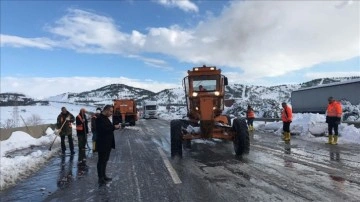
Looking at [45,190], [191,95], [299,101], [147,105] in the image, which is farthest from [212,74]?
[147,105]

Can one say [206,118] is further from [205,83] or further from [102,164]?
[102,164]

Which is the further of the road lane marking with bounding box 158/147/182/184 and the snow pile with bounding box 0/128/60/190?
the snow pile with bounding box 0/128/60/190

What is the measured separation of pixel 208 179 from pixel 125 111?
115 feet

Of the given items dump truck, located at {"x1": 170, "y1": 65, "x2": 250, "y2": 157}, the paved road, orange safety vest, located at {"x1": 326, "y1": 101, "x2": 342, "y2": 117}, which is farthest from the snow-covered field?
dump truck, located at {"x1": 170, "y1": 65, "x2": 250, "y2": 157}

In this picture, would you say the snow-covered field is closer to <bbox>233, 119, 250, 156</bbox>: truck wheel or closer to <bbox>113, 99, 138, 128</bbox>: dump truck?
<bbox>233, 119, 250, 156</bbox>: truck wheel

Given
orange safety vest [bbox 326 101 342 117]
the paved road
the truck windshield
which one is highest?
the truck windshield

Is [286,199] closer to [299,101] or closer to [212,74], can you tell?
[212,74]

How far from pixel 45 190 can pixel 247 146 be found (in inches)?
272

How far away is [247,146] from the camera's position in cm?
1361

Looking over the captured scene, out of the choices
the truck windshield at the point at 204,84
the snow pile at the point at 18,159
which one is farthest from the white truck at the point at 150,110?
the truck windshield at the point at 204,84

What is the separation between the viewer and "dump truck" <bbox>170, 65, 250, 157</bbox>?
1389cm

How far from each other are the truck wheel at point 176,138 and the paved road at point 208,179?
388mm

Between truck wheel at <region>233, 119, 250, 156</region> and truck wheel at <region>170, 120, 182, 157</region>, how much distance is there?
76.1 inches

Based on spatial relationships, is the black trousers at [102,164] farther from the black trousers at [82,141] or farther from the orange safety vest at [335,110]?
the orange safety vest at [335,110]
